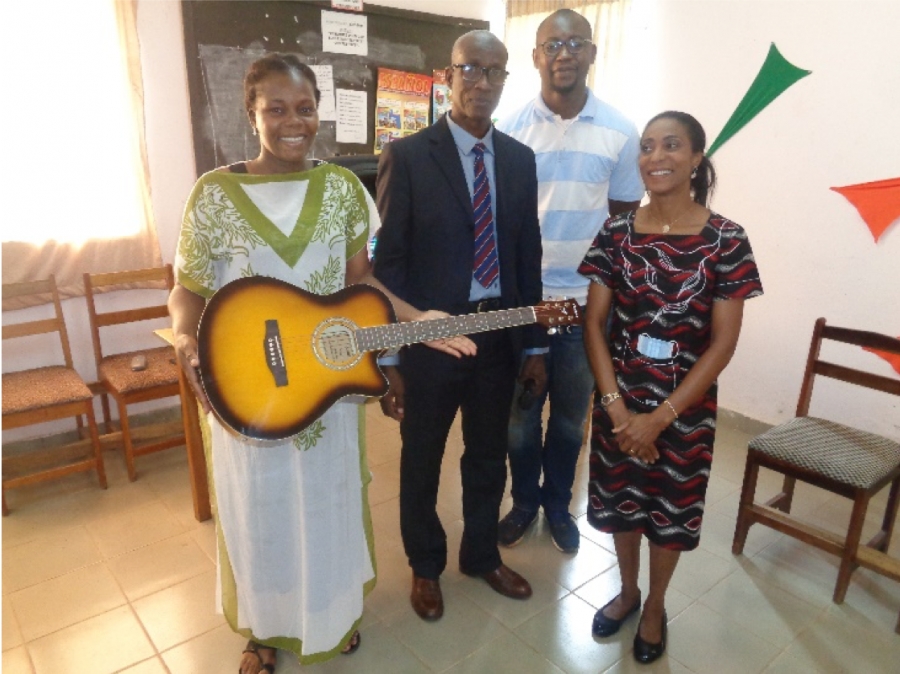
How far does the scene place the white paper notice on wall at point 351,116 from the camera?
3623 mm

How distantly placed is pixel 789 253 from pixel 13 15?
3.88 meters

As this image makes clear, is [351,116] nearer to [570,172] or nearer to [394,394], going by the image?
[570,172]

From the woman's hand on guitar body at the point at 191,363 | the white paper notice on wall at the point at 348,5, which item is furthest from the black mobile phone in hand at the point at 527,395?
the white paper notice on wall at the point at 348,5

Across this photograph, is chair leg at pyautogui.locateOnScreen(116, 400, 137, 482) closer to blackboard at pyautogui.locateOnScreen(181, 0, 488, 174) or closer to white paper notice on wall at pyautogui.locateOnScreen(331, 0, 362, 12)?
blackboard at pyautogui.locateOnScreen(181, 0, 488, 174)

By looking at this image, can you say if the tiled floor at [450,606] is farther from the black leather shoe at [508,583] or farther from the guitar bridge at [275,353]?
the guitar bridge at [275,353]

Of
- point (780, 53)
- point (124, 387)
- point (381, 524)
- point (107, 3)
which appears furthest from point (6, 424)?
point (780, 53)

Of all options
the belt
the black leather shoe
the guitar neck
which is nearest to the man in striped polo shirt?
the belt

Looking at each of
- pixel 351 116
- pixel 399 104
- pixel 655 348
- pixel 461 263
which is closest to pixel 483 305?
pixel 461 263

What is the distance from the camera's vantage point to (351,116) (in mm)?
3672

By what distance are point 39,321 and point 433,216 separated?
2239 mm

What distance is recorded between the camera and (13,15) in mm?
2732

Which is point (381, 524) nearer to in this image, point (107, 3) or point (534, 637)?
point (534, 637)

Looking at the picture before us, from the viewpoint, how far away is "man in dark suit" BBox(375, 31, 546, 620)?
179cm

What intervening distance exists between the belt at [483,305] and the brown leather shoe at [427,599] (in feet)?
3.18
